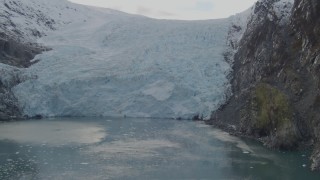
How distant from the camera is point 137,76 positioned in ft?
173

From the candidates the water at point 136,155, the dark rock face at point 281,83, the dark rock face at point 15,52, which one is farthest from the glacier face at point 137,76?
the water at point 136,155

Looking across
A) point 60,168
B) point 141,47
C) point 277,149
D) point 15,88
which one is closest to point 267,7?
point 141,47

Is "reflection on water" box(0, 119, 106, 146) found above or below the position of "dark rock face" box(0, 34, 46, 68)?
below

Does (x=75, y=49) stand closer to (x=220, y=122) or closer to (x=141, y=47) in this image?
(x=141, y=47)

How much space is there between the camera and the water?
84.7ft

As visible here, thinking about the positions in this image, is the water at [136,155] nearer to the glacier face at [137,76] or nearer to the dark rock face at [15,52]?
the glacier face at [137,76]

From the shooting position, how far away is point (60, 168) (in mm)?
26984

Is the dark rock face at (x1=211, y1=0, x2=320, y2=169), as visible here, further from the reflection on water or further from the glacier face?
the reflection on water

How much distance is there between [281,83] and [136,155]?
13.0 meters

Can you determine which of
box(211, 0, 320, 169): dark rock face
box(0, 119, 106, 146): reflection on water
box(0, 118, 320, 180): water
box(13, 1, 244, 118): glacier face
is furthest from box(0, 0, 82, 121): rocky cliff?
box(211, 0, 320, 169): dark rock face

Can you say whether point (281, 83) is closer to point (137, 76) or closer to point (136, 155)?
point (136, 155)

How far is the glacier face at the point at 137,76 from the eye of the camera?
164ft

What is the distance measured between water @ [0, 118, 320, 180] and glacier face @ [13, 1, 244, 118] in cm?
762

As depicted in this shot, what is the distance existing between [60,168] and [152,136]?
38.3 feet
